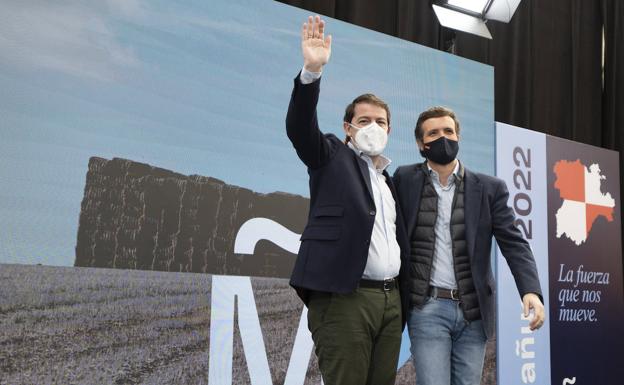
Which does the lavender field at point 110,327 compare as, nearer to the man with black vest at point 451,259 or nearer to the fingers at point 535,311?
the man with black vest at point 451,259

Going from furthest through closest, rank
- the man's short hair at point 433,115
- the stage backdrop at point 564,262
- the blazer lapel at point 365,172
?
the stage backdrop at point 564,262, the man's short hair at point 433,115, the blazer lapel at point 365,172

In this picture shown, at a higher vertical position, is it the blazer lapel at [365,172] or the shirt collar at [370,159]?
the shirt collar at [370,159]

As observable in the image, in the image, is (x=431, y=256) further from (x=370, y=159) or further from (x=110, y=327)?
(x=110, y=327)

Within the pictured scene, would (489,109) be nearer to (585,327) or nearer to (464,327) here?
(585,327)

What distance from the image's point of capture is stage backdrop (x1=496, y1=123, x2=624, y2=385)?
11.9ft

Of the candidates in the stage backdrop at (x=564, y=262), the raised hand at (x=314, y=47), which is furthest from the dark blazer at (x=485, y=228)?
the stage backdrop at (x=564, y=262)

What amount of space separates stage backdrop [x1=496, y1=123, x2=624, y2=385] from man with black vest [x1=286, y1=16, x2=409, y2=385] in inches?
86.8

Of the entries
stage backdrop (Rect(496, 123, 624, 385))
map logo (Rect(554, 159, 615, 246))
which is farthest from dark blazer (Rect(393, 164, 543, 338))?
map logo (Rect(554, 159, 615, 246))

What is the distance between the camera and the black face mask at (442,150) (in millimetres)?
1713

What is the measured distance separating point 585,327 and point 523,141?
4.03 ft

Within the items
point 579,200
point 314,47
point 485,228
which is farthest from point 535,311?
point 579,200

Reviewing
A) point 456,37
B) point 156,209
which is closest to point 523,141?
point 456,37

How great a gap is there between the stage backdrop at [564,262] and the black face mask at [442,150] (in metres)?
2.03

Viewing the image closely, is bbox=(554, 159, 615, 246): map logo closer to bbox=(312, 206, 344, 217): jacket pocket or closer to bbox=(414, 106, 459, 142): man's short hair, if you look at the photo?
bbox=(414, 106, 459, 142): man's short hair
